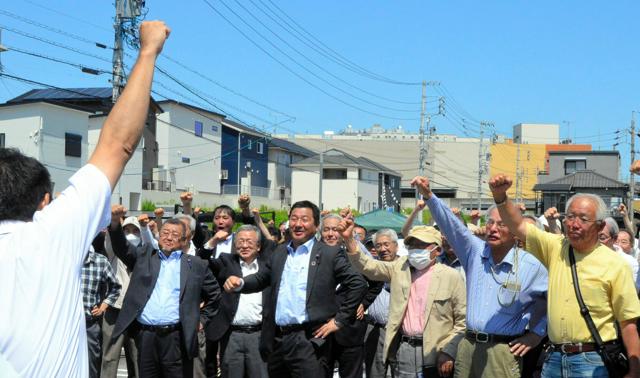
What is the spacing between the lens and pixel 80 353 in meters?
2.30

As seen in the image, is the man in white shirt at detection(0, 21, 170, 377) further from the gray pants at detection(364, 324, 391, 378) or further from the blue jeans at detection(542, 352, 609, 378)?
the gray pants at detection(364, 324, 391, 378)

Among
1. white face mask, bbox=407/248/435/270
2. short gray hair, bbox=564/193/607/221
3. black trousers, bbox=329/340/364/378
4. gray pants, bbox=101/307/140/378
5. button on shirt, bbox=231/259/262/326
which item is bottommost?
gray pants, bbox=101/307/140/378

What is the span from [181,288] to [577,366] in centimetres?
406

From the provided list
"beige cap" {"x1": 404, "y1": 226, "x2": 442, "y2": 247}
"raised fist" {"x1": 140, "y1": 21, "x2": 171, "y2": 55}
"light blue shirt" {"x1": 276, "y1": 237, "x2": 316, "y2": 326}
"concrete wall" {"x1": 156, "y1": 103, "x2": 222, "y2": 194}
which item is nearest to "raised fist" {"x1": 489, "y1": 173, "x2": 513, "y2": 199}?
"beige cap" {"x1": 404, "y1": 226, "x2": 442, "y2": 247}

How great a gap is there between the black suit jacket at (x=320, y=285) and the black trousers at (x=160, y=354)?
2.97 feet

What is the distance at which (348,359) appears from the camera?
7.46 m

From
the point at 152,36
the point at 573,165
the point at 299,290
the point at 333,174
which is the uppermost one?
the point at 573,165

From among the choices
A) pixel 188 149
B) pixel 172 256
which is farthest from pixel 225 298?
pixel 188 149

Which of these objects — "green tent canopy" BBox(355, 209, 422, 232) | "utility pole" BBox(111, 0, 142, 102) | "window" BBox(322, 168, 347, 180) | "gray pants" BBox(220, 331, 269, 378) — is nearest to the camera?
"gray pants" BBox(220, 331, 269, 378)

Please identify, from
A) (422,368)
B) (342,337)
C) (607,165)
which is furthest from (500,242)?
(607,165)

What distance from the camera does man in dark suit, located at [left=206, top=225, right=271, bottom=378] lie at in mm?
7648

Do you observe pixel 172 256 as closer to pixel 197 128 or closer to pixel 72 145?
pixel 72 145

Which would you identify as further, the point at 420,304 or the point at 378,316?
the point at 378,316

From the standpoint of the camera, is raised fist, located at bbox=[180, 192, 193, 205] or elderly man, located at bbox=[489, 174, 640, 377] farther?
raised fist, located at bbox=[180, 192, 193, 205]
